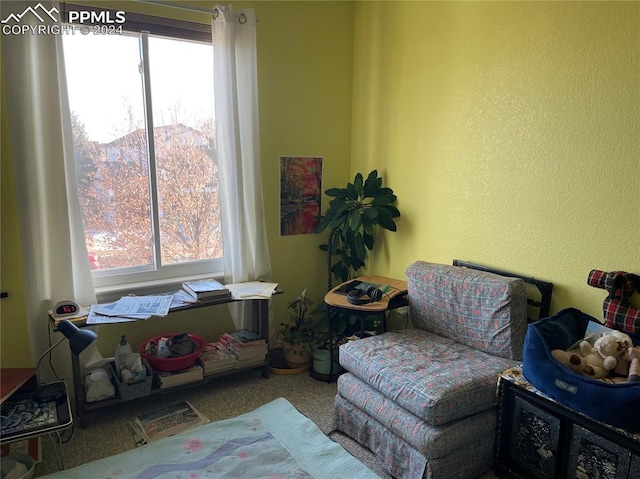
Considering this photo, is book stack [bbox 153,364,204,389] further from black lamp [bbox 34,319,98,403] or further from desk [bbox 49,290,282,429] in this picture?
black lamp [bbox 34,319,98,403]

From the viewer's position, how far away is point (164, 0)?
2.65 meters

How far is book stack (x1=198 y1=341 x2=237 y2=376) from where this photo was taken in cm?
272

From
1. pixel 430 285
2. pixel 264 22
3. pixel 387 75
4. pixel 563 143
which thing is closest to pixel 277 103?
pixel 264 22

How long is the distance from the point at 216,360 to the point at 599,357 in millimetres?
2018

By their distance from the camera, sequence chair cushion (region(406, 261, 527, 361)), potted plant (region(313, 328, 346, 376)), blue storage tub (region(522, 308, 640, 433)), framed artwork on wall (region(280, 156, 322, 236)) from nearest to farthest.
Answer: blue storage tub (region(522, 308, 640, 433))
chair cushion (region(406, 261, 527, 361))
potted plant (region(313, 328, 346, 376))
framed artwork on wall (region(280, 156, 322, 236))

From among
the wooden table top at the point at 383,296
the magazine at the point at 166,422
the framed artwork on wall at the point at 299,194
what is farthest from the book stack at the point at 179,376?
the framed artwork on wall at the point at 299,194

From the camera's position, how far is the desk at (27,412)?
6.30 ft

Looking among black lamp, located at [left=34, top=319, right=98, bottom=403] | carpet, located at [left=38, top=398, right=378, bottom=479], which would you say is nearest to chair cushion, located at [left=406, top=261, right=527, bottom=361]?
carpet, located at [left=38, top=398, right=378, bottom=479]

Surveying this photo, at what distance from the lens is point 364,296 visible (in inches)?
103

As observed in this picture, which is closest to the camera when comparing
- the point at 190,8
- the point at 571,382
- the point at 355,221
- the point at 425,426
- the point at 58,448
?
the point at 571,382

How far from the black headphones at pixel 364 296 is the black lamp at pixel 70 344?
1.34m

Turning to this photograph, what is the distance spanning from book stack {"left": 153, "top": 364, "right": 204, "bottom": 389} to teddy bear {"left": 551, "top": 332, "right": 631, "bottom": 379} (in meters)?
1.91

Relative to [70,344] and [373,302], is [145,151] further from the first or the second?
[373,302]

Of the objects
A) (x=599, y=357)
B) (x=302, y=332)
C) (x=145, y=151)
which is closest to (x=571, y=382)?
(x=599, y=357)
